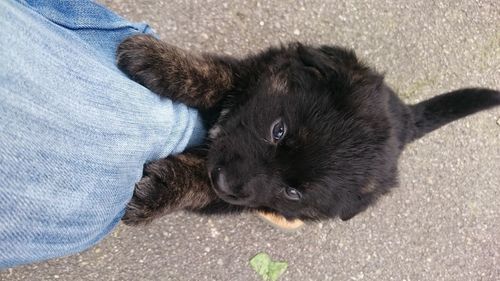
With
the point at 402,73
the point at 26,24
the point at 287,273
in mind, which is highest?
the point at 26,24

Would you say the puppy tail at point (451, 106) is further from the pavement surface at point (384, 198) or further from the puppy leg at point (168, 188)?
the puppy leg at point (168, 188)

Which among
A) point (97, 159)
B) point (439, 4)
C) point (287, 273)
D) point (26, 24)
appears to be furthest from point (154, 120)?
point (439, 4)

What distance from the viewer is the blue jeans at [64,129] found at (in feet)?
4.74

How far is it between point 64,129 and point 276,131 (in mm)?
1184

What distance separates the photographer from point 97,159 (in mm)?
1796

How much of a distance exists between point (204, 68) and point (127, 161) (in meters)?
0.81

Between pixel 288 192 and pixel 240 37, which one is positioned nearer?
pixel 288 192

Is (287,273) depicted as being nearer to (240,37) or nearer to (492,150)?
(240,37)

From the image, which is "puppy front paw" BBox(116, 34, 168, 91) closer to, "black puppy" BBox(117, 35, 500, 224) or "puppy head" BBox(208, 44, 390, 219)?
"black puppy" BBox(117, 35, 500, 224)

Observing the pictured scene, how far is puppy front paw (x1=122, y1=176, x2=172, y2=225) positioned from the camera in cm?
238

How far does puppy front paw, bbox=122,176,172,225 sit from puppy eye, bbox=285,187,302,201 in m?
0.69

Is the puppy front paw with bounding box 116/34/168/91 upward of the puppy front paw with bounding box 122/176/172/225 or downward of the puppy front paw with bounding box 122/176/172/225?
upward

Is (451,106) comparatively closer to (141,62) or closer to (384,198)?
(384,198)

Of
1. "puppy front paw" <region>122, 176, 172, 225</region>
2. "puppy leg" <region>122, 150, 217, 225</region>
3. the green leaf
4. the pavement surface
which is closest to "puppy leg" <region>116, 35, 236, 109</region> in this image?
"puppy leg" <region>122, 150, 217, 225</region>
